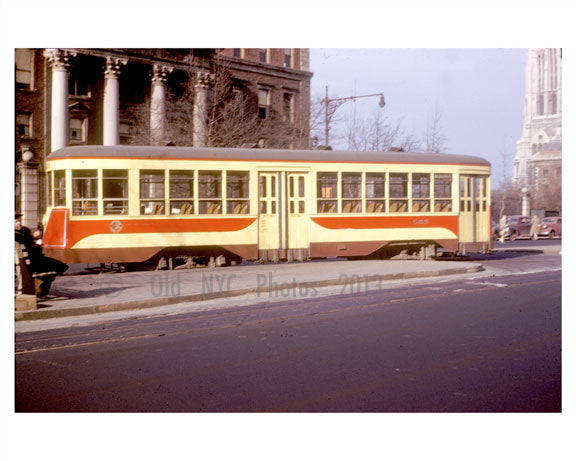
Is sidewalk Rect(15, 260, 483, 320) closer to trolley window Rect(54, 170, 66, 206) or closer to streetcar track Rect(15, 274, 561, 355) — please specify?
streetcar track Rect(15, 274, 561, 355)

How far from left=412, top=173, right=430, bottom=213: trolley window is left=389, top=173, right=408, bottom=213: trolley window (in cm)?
28

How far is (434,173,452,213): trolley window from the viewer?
17391 millimetres

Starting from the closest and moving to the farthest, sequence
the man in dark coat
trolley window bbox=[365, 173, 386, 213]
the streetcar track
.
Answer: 1. the streetcar track
2. the man in dark coat
3. trolley window bbox=[365, 173, 386, 213]

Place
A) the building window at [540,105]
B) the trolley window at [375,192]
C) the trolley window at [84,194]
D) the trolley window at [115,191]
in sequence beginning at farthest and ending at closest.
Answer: the trolley window at [375,192] < the trolley window at [115,191] < the trolley window at [84,194] < the building window at [540,105]

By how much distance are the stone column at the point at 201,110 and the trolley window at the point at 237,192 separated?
734cm

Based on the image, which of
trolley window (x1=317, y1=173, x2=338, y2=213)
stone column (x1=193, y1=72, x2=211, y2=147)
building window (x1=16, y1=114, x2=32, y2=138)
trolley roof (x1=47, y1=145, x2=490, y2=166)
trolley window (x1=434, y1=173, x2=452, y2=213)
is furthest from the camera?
stone column (x1=193, y1=72, x2=211, y2=147)

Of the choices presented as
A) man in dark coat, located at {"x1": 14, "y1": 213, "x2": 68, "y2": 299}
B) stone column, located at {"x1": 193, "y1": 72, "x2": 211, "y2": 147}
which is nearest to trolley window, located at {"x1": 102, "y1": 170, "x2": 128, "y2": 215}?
man in dark coat, located at {"x1": 14, "y1": 213, "x2": 68, "y2": 299}

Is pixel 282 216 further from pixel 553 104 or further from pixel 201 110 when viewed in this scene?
pixel 553 104

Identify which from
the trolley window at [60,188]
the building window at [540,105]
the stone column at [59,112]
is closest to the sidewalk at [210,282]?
the trolley window at [60,188]

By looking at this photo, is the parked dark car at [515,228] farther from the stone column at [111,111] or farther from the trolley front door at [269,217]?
the stone column at [111,111]

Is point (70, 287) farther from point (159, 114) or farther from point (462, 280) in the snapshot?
point (159, 114)

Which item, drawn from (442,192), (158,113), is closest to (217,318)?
(442,192)

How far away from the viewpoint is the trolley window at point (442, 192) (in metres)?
17.4
